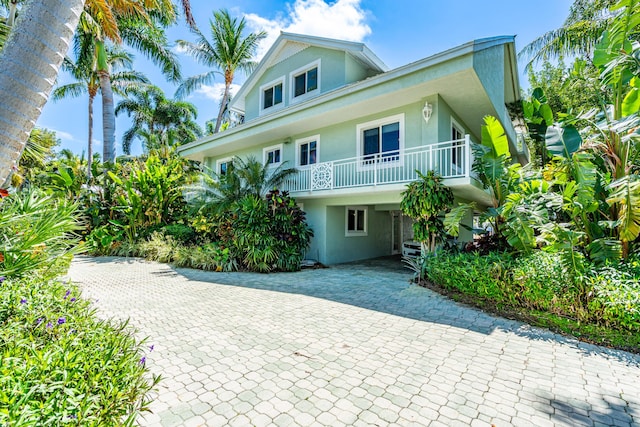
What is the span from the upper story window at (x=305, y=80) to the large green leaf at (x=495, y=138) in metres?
8.85

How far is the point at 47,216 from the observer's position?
4.58 m

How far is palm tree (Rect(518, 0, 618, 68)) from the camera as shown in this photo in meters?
13.0

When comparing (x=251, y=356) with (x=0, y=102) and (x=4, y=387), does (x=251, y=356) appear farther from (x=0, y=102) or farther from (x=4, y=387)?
(x=0, y=102)

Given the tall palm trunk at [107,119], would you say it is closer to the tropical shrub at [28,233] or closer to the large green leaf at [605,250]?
the tropical shrub at [28,233]

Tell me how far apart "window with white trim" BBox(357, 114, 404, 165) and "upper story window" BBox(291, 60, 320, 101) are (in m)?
4.39

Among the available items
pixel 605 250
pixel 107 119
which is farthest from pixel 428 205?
pixel 107 119

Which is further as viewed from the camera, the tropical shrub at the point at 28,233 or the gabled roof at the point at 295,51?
the gabled roof at the point at 295,51

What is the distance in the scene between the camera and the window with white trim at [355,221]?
44.6 feet

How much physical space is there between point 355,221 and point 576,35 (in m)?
13.2

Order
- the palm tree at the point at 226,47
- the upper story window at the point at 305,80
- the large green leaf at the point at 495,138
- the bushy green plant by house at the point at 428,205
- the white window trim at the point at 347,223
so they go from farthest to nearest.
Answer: the palm tree at the point at 226,47 < the upper story window at the point at 305,80 < the white window trim at the point at 347,223 < the bushy green plant by house at the point at 428,205 < the large green leaf at the point at 495,138

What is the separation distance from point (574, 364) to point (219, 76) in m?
25.8

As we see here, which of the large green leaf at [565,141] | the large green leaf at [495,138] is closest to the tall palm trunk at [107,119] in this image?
the large green leaf at [495,138]

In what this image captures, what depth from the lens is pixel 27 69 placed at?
2930mm

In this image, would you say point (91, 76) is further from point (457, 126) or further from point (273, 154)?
point (457, 126)
